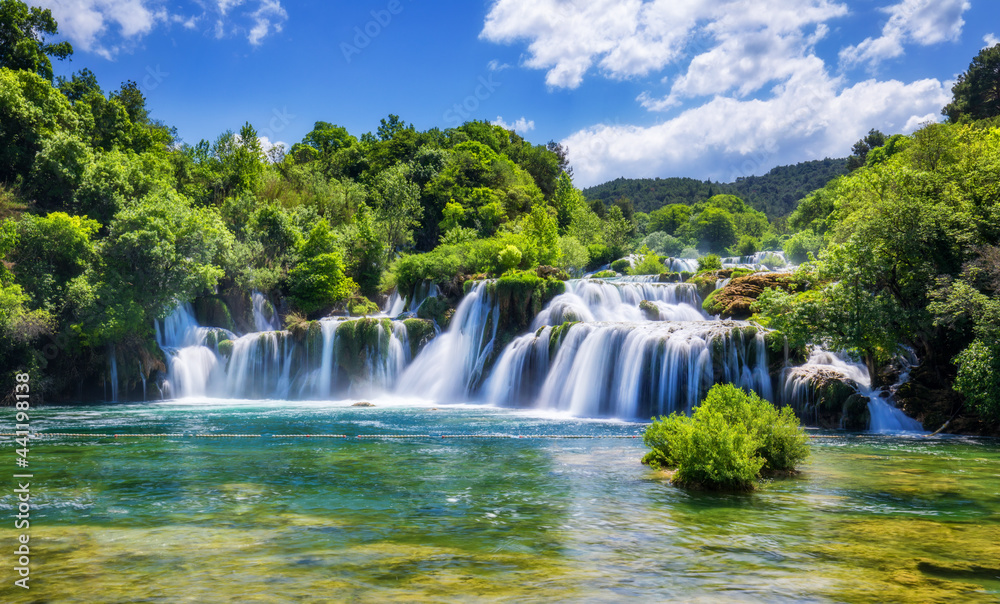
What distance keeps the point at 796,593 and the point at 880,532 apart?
113 inches

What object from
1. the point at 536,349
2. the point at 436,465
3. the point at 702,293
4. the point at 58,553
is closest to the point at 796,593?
the point at 58,553

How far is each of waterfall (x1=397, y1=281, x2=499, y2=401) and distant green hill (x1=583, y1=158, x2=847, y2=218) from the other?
4817 inches

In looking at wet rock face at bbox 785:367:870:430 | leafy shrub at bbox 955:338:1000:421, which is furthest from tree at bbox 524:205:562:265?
leafy shrub at bbox 955:338:1000:421

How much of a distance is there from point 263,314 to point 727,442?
36.3 metres

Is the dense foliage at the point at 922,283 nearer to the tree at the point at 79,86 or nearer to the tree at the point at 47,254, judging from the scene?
the tree at the point at 47,254

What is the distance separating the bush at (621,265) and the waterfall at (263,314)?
29.0 m

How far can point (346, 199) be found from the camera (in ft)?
187

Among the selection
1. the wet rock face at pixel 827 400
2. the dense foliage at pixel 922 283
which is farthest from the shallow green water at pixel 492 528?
the wet rock face at pixel 827 400

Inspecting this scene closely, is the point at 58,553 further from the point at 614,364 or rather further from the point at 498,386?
the point at 498,386

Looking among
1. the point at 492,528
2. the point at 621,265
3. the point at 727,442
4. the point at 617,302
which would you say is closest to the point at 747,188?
the point at 621,265

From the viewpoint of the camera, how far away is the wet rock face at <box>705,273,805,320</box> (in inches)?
1121

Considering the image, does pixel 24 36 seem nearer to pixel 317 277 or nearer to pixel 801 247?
pixel 317 277

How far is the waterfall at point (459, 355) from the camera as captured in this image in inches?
1310

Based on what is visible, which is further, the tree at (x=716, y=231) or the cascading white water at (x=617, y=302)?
the tree at (x=716, y=231)
